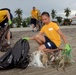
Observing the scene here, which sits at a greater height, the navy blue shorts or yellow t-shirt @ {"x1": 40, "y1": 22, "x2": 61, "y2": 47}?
yellow t-shirt @ {"x1": 40, "y1": 22, "x2": 61, "y2": 47}

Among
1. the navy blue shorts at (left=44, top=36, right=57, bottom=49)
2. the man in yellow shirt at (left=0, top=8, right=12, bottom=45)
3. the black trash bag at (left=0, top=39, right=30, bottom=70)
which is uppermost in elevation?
the man in yellow shirt at (left=0, top=8, right=12, bottom=45)

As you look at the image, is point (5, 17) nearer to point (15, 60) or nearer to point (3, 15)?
point (3, 15)

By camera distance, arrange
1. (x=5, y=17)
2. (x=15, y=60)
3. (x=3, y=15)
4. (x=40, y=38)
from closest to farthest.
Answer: (x=15, y=60)
(x=40, y=38)
(x=3, y=15)
(x=5, y=17)

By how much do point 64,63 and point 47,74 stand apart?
2.80 ft

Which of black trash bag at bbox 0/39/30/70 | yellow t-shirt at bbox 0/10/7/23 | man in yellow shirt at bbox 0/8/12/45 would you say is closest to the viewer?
black trash bag at bbox 0/39/30/70

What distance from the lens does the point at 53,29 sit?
775 cm

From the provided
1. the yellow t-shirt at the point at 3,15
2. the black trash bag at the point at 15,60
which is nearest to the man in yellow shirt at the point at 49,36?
the black trash bag at the point at 15,60

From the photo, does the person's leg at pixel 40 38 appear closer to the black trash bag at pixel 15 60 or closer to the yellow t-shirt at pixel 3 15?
the black trash bag at pixel 15 60

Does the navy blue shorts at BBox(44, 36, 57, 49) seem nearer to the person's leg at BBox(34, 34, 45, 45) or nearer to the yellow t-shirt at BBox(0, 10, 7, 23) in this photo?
the person's leg at BBox(34, 34, 45, 45)

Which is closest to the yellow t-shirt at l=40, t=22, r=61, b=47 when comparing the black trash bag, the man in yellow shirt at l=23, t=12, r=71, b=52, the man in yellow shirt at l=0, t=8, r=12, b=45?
the man in yellow shirt at l=23, t=12, r=71, b=52

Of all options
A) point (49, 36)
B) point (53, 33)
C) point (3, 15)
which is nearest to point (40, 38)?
point (49, 36)

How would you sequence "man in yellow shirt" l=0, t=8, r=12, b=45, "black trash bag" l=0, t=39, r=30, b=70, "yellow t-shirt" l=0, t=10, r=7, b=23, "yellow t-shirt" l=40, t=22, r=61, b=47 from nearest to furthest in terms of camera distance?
"black trash bag" l=0, t=39, r=30, b=70 → "yellow t-shirt" l=40, t=22, r=61, b=47 → "man in yellow shirt" l=0, t=8, r=12, b=45 → "yellow t-shirt" l=0, t=10, r=7, b=23

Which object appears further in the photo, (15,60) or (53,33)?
(53,33)

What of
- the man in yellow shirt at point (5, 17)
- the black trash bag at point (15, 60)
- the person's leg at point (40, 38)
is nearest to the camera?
the black trash bag at point (15, 60)
